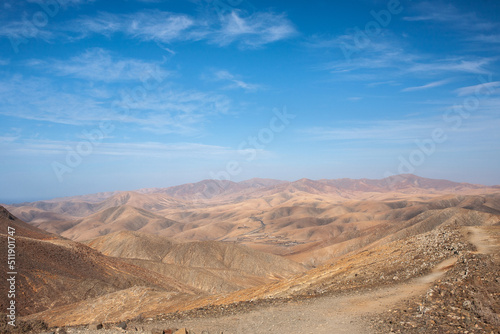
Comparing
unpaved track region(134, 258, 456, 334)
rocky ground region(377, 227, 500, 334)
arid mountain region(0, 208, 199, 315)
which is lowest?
arid mountain region(0, 208, 199, 315)

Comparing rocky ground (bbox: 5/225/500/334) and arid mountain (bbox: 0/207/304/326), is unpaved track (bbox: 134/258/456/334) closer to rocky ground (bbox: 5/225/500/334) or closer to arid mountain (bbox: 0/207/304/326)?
rocky ground (bbox: 5/225/500/334)

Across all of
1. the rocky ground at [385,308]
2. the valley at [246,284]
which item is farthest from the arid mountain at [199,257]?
the rocky ground at [385,308]

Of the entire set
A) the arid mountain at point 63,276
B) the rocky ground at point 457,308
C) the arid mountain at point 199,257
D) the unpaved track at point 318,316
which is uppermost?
the rocky ground at point 457,308

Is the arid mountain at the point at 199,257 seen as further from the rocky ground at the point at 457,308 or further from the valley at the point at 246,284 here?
the rocky ground at the point at 457,308

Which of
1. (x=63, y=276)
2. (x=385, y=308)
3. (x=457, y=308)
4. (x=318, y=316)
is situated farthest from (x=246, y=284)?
(x=457, y=308)

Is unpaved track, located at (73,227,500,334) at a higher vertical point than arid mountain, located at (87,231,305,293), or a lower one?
higher

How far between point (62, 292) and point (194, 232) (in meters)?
141

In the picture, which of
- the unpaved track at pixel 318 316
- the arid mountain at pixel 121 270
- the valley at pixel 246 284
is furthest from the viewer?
the arid mountain at pixel 121 270

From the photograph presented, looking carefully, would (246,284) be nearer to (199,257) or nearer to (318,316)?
(199,257)

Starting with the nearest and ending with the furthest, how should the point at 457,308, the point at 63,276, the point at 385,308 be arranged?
the point at 457,308 → the point at 385,308 → the point at 63,276

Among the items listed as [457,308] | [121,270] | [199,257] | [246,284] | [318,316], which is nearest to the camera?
[457,308]

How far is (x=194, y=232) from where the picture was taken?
176125mm

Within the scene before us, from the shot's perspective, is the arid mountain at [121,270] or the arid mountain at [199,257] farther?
the arid mountain at [199,257]

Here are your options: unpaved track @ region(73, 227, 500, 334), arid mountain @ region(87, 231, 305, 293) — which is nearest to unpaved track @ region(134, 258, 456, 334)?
unpaved track @ region(73, 227, 500, 334)
